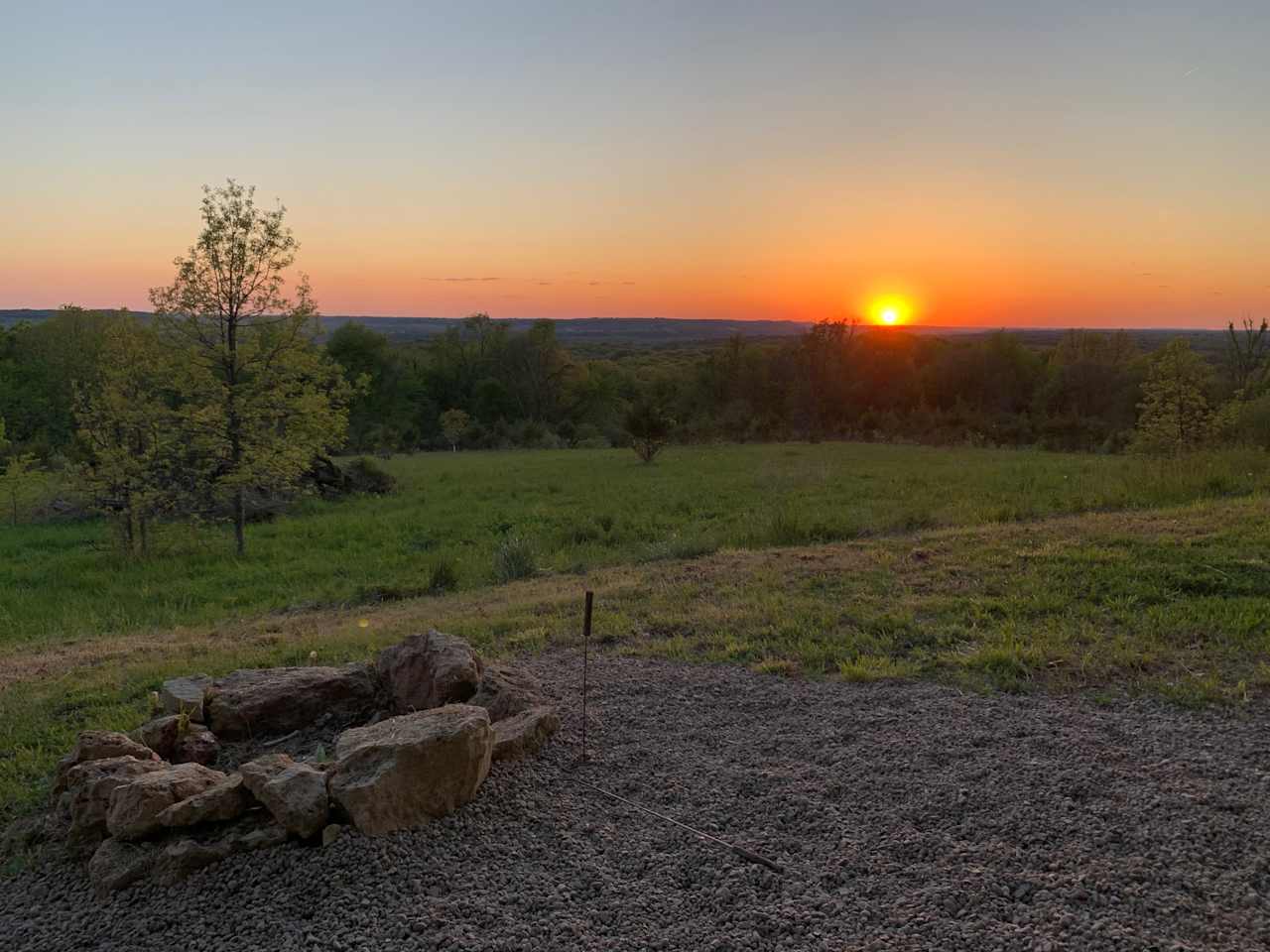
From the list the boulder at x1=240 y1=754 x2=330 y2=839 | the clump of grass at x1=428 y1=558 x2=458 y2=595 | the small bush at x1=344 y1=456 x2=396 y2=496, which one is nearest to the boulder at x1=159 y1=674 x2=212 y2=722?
the boulder at x1=240 y1=754 x2=330 y2=839

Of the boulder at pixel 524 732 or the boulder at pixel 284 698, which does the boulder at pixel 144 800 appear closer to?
the boulder at pixel 284 698

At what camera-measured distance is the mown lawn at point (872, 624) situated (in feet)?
17.0

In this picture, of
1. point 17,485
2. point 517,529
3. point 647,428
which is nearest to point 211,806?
point 517,529

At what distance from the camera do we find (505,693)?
486 cm

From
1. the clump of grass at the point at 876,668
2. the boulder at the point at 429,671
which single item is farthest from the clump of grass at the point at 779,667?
the boulder at the point at 429,671

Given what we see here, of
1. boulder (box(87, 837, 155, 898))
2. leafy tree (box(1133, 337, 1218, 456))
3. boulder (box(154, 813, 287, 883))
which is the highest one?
leafy tree (box(1133, 337, 1218, 456))

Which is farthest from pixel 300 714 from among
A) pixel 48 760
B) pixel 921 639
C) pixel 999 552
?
pixel 999 552

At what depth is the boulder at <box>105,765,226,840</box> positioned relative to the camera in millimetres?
3533

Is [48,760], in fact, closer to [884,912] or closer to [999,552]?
[884,912]

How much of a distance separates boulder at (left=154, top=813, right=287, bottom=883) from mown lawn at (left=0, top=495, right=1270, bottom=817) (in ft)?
4.92

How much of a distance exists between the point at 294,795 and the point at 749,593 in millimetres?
4916

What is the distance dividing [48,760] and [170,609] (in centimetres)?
668

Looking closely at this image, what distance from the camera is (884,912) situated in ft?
9.64

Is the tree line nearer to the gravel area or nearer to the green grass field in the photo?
the green grass field
